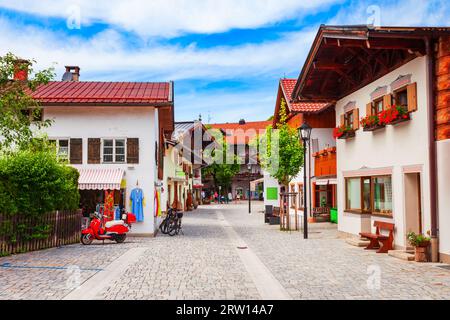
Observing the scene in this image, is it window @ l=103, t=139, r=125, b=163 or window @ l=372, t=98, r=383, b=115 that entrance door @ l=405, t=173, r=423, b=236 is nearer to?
window @ l=372, t=98, r=383, b=115

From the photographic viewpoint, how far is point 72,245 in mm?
17594

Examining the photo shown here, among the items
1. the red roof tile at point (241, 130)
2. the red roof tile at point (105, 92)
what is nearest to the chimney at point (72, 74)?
the red roof tile at point (105, 92)

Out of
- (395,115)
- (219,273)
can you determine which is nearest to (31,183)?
(219,273)

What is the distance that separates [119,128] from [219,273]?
12030mm

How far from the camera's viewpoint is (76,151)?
21.7 m

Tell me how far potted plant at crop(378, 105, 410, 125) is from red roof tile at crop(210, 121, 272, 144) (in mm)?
74081

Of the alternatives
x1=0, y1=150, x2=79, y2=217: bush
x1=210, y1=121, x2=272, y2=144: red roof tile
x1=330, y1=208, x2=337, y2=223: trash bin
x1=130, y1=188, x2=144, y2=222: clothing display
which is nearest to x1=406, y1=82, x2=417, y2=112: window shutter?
x1=0, y1=150, x2=79, y2=217: bush

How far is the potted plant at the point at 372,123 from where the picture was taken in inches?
614

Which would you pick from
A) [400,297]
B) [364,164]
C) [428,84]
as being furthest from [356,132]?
[400,297]

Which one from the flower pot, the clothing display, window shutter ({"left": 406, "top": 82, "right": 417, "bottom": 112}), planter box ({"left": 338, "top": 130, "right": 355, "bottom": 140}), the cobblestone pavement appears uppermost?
window shutter ({"left": 406, "top": 82, "right": 417, "bottom": 112})

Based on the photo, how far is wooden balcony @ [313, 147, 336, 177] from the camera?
24.9 metres

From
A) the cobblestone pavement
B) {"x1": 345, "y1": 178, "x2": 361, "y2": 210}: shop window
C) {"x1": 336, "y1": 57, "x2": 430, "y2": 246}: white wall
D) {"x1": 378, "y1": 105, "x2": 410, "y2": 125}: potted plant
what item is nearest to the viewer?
the cobblestone pavement

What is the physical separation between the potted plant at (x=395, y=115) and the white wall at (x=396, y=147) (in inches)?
9.7

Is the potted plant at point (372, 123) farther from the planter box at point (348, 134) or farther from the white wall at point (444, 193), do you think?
the white wall at point (444, 193)
